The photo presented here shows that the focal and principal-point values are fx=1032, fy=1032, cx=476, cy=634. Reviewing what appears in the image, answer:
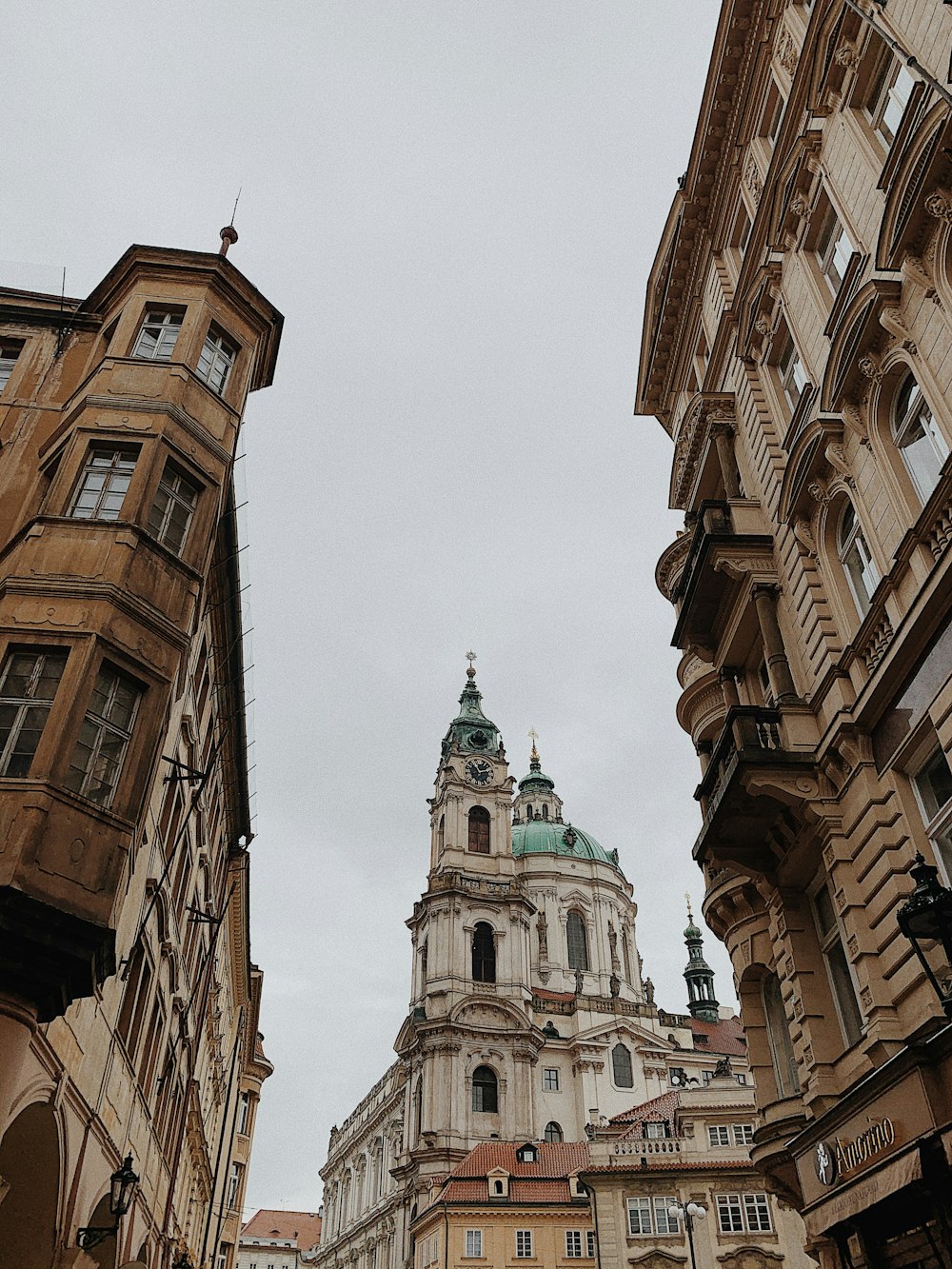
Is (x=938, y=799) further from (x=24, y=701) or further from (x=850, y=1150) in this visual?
(x=24, y=701)

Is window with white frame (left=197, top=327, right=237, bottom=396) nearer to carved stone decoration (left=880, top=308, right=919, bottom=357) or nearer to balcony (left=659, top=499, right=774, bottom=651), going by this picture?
balcony (left=659, top=499, right=774, bottom=651)

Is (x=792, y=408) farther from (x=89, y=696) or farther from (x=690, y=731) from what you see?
(x=89, y=696)

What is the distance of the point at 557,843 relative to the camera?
330ft

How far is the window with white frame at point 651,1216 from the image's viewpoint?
147 ft

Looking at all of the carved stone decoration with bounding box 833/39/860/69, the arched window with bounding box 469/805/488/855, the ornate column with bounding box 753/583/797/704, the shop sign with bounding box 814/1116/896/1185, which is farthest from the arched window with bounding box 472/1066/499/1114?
the carved stone decoration with bounding box 833/39/860/69

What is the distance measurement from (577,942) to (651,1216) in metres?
47.2

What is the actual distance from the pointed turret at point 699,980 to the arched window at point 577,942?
63.8 feet

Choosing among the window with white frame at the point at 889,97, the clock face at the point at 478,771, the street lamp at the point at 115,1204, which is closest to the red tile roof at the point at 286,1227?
the clock face at the point at 478,771

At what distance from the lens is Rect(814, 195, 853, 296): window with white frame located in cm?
1625

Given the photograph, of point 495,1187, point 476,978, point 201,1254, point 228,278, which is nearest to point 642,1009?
point 476,978

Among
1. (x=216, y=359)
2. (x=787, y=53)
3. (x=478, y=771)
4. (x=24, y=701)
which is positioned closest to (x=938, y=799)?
(x=24, y=701)

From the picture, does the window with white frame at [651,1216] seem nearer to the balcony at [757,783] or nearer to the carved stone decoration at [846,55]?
the balcony at [757,783]

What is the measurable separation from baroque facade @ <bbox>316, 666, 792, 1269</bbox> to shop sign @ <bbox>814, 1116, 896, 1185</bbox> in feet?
167

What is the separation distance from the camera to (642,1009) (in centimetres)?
8394
